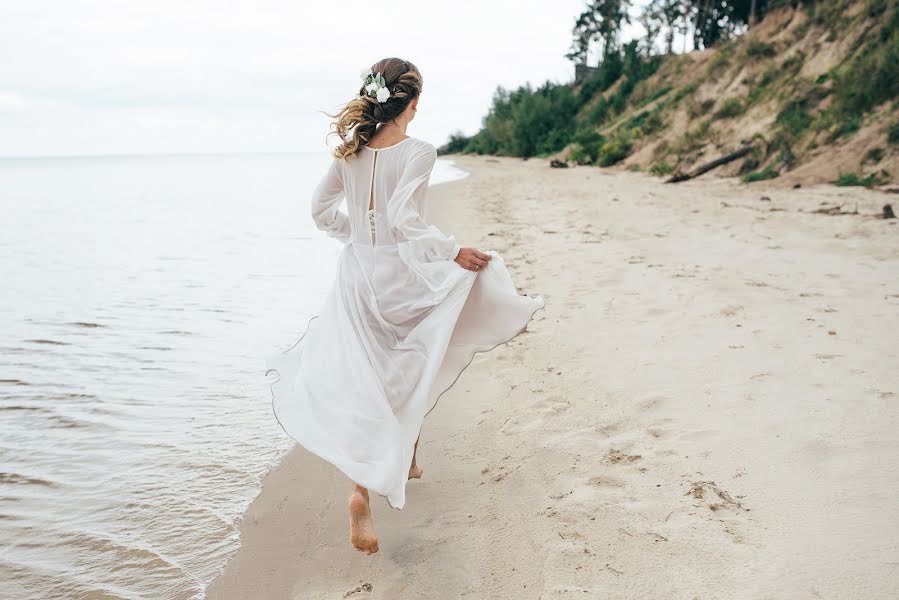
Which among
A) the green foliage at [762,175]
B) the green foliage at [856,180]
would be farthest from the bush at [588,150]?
the green foliage at [856,180]

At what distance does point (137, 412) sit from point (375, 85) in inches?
121

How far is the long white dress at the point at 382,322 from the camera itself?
272cm

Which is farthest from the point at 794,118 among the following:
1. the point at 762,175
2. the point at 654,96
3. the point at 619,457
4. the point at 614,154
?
the point at 654,96

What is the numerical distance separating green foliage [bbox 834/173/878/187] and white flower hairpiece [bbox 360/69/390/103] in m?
11.6

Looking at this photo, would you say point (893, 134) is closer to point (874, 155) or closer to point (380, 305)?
point (874, 155)

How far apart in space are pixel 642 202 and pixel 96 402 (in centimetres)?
996

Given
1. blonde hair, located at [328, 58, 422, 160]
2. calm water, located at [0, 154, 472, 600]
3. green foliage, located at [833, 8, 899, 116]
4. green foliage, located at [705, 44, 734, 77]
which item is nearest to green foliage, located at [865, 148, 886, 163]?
green foliage, located at [833, 8, 899, 116]

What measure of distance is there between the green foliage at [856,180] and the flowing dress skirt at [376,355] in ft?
37.1

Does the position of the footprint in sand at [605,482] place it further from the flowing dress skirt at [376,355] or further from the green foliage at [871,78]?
the green foliage at [871,78]

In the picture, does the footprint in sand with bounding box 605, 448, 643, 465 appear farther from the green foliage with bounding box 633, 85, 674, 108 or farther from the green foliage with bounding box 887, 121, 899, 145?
the green foliage with bounding box 633, 85, 674, 108

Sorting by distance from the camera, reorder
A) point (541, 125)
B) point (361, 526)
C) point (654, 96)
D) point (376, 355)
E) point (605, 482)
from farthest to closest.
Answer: point (541, 125) < point (654, 96) < point (605, 482) < point (376, 355) < point (361, 526)

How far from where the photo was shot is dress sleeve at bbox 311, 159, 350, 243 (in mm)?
3025

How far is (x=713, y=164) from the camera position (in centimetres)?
1664

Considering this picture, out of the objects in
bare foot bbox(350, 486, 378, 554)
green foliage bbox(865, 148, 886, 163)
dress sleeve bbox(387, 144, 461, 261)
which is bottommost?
bare foot bbox(350, 486, 378, 554)
